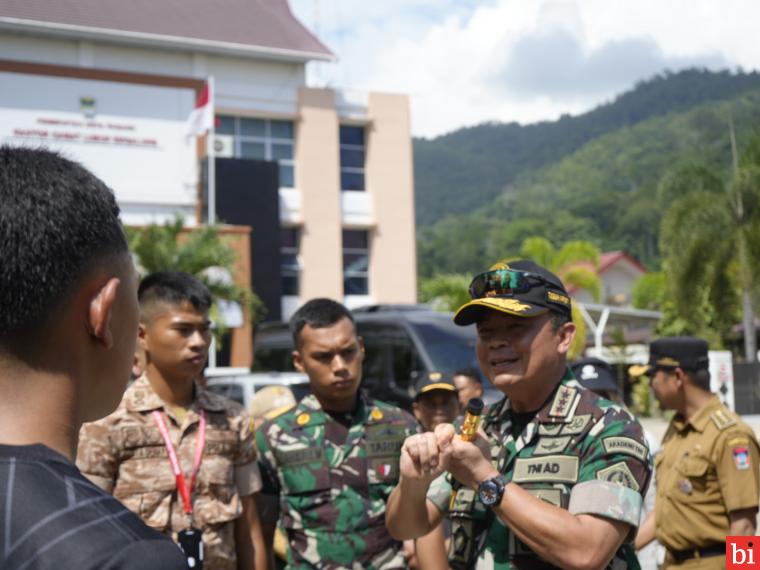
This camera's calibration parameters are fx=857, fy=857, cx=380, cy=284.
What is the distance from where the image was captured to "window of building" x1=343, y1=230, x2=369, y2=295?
29922 mm

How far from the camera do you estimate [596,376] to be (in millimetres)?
5008

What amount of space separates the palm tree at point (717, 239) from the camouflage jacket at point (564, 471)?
22.6 m

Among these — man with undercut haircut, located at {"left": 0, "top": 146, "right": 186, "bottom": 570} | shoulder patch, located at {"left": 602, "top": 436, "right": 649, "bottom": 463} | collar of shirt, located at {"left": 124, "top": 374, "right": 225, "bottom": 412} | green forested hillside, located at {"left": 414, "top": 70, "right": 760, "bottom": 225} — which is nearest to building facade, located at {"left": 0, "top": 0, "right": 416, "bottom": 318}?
collar of shirt, located at {"left": 124, "top": 374, "right": 225, "bottom": 412}

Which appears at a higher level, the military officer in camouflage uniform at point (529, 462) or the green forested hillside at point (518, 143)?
the green forested hillside at point (518, 143)

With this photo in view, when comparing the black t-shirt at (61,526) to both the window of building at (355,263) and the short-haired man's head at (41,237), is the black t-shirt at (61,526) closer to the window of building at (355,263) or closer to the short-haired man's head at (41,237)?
the short-haired man's head at (41,237)

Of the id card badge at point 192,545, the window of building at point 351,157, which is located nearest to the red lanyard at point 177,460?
the id card badge at point 192,545

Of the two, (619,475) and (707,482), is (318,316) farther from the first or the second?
(707,482)

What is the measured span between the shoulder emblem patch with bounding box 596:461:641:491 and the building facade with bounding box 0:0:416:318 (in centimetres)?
2337

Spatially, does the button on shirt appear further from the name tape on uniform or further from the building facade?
the building facade

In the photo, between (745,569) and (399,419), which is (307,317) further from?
(745,569)

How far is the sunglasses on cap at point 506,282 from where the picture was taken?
2.53 meters

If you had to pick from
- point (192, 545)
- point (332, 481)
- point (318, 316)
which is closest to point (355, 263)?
point (318, 316)

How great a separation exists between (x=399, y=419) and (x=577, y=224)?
290 ft

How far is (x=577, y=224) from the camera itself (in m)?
89.5
